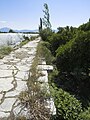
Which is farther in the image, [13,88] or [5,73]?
[5,73]

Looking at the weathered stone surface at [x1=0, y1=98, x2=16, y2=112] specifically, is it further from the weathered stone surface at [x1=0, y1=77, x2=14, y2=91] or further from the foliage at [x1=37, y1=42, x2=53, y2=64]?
the foliage at [x1=37, y1=42, x2=53, y2=64]

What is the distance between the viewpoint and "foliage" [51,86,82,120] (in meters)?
3.76

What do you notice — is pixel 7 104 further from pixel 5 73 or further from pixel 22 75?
pixel 5 73

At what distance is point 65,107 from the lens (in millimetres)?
3902

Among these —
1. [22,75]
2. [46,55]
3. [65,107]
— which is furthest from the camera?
[46,55]

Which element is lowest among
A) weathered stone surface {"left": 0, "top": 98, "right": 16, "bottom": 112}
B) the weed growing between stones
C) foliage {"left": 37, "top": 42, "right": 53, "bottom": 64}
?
foliage {"left": 37, "top": 42, "right": 53, "bottom": 64}

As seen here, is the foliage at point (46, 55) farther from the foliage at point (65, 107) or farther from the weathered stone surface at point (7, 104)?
the weathered stone surface at point (7, 104)

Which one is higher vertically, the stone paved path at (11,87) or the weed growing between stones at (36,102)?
the weed growing between stones at (36,102)

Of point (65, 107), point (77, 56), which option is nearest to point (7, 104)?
point (65, 107)

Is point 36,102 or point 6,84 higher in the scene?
point 36,102

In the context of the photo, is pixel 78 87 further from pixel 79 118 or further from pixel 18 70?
pixel 79 118

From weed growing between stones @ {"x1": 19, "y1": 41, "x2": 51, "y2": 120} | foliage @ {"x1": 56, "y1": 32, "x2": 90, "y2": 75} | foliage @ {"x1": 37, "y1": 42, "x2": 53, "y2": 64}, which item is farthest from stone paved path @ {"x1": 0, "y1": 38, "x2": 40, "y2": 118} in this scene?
foliage @ {"x1": 37, "y1": 42, "x2": 53, "y2": 64}

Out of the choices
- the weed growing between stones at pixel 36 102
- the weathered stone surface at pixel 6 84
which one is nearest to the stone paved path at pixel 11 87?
the weathered stone surface at pixel 6 84

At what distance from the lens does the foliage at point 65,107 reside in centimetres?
376
